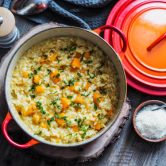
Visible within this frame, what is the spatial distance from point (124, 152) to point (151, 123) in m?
0.16

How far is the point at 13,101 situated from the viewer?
5.73 ft

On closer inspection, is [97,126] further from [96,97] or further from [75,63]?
[75,63]

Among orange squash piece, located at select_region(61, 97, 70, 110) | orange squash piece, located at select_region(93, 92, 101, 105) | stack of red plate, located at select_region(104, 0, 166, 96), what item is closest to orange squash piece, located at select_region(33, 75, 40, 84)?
orange squash piece, located at select_region(61, 97, 70, 110)

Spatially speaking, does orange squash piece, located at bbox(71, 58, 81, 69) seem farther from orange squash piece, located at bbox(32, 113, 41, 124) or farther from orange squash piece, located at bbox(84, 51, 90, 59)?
orange squash piece, located at bbox(32, 113, 41, 124)

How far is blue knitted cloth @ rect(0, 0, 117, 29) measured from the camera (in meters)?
1.96

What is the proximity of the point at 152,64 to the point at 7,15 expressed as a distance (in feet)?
2.05

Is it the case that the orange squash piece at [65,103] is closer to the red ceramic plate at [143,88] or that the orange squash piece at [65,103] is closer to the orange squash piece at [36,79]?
the orange squash piece at [36,79]

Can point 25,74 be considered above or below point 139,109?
above

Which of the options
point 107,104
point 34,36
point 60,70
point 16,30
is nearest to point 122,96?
point 107,104

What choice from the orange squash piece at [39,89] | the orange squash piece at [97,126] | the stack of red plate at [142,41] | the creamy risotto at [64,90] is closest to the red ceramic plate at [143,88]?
the stack of red plate at [142,41]

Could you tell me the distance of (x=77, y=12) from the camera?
1990 mm

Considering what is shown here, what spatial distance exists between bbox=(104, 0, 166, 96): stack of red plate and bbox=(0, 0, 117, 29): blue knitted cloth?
4 centimetres

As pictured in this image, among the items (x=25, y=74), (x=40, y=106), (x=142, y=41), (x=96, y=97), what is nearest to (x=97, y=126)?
(x=96, y=97)

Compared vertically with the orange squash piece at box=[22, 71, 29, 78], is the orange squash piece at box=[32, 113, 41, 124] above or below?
below
